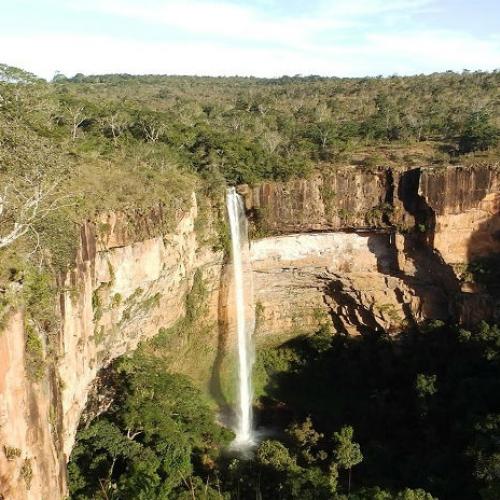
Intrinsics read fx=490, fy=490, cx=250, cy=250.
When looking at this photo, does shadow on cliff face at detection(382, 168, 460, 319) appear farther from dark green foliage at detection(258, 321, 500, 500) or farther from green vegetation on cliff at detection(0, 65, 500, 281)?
green vegetation on cliff at detection(0, 65, 500, 281)

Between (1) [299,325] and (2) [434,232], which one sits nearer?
(2) [434,232]

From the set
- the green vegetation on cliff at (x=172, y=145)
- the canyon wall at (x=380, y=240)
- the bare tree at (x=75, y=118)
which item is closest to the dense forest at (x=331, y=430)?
the canyon wall at (x=380, y=240)

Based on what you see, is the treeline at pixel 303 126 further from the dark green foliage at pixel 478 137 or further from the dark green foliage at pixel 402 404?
the dark green foliage at pixel 402 404

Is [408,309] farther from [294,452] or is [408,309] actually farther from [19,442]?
[19,442]

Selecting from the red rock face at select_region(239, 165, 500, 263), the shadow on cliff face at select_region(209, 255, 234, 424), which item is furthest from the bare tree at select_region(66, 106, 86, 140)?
the shadow on cliff face at select_region(209, 255, 234, 424)

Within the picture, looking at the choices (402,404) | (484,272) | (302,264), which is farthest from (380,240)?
(402,404)

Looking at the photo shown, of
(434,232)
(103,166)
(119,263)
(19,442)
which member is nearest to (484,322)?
(434,232)
